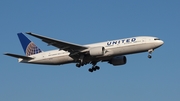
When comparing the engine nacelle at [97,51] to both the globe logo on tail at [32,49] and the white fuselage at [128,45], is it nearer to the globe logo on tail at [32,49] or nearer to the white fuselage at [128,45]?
the white fuselage at [128,45]

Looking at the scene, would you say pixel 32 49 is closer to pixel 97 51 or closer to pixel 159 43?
pixel 97 51

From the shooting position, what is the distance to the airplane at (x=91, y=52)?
184 feet

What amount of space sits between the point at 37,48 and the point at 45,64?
3.45 m

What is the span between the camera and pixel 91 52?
57.5 metres

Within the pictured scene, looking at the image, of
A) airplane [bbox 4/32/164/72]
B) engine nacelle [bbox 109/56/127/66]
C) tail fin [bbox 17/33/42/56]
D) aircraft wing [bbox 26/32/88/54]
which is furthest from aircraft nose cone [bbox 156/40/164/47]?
tail fin [bbox 17/33/42/56]

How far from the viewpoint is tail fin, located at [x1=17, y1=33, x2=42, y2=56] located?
209 ft

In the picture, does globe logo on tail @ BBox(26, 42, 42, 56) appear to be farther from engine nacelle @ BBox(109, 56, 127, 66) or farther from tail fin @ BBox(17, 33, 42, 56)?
engine nacelle @ BBox(109, 56, 127, 66)

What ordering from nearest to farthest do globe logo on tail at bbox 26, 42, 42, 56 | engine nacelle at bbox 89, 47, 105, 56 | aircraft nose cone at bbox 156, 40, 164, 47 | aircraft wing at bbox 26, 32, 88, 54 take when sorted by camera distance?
aircraft wing at bbox 26, 32, 88, 54 → aircraft nose cone at bbox 156, 40, 164, 47 → engine nacelle at bbox 89, 47, 105, 56 → globe logo on tail at bbox 26, 42, 42, 56

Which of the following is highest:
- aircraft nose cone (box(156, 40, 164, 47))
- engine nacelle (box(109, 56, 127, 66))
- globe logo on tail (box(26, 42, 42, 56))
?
globe logo on tail (box(26, 42, 42, 56))

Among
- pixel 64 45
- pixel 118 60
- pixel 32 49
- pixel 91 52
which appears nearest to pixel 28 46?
pixel 32 49

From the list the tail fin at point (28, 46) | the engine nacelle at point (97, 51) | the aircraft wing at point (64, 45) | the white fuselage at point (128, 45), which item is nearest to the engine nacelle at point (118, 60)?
Answer: the white fuselage at point (128, 45)

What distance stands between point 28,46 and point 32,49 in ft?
4.95

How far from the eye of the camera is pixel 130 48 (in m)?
55.9

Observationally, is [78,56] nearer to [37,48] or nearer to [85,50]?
[85,50]
